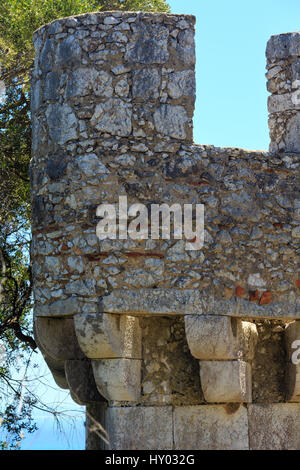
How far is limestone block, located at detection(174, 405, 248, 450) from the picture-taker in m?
7.25

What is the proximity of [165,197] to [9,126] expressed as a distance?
3.64m

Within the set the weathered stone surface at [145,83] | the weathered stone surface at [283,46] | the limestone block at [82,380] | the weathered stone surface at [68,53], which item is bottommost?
the limestone block at [82,380]

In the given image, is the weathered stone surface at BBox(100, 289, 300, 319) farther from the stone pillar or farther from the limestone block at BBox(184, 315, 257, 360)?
the stone pillar

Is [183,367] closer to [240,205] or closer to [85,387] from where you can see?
[85,387]

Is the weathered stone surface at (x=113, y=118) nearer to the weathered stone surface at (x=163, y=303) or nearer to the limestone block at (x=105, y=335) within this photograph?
the weathered stone surface at (x=163, y=303)

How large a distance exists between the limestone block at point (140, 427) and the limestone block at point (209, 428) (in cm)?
8

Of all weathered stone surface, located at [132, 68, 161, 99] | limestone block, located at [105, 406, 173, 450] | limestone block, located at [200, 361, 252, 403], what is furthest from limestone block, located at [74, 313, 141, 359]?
weathered stone surface, located at [132, 68, 161, 99]

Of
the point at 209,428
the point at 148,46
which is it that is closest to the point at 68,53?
the point at 148,46

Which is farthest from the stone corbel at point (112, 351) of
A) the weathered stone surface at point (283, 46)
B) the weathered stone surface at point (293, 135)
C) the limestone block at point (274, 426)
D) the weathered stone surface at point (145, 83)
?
the weathered stone surface at point (283, 46)

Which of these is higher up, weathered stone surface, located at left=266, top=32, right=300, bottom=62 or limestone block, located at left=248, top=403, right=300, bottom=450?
weathered stone surface, located at left=266, top=32, right=300, bottom=62

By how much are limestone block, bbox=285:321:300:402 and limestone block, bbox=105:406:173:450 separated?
3.56 ft

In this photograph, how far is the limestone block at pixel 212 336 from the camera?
23.0ft

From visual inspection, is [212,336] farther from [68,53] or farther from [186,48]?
[68,53]

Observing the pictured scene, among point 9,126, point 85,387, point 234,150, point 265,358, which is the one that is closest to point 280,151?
point 234,150
